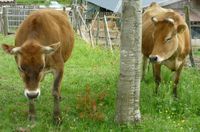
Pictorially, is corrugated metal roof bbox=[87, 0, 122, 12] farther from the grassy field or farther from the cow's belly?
the cow's belly

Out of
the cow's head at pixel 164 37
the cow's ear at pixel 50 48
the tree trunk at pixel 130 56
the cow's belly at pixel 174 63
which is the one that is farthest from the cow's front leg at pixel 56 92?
the cow's belly at pixel 174 63

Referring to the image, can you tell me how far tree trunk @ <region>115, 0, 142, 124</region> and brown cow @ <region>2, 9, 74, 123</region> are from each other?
1072 millimetres

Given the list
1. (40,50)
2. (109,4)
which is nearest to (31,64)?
(40,50)

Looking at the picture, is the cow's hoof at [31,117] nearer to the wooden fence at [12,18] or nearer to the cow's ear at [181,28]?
the cow's ear at [181,28]

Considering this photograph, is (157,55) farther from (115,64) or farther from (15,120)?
(115,64)

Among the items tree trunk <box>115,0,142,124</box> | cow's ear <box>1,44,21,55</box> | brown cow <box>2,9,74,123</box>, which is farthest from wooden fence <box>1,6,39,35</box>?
tree trunk <box>115,0,142,124</box>

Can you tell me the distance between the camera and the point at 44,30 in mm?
7824

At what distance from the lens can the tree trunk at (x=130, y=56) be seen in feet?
23.6

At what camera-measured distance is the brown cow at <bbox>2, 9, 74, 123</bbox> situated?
700 cm

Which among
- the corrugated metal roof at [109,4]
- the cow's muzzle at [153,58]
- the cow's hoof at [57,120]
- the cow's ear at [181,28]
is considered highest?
the corrugated metal roof at [109,4]

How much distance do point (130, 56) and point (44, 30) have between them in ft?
5.20

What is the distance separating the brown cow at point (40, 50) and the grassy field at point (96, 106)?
401 millimetres

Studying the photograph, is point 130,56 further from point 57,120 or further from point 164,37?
point 164,37

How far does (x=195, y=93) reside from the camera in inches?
369
